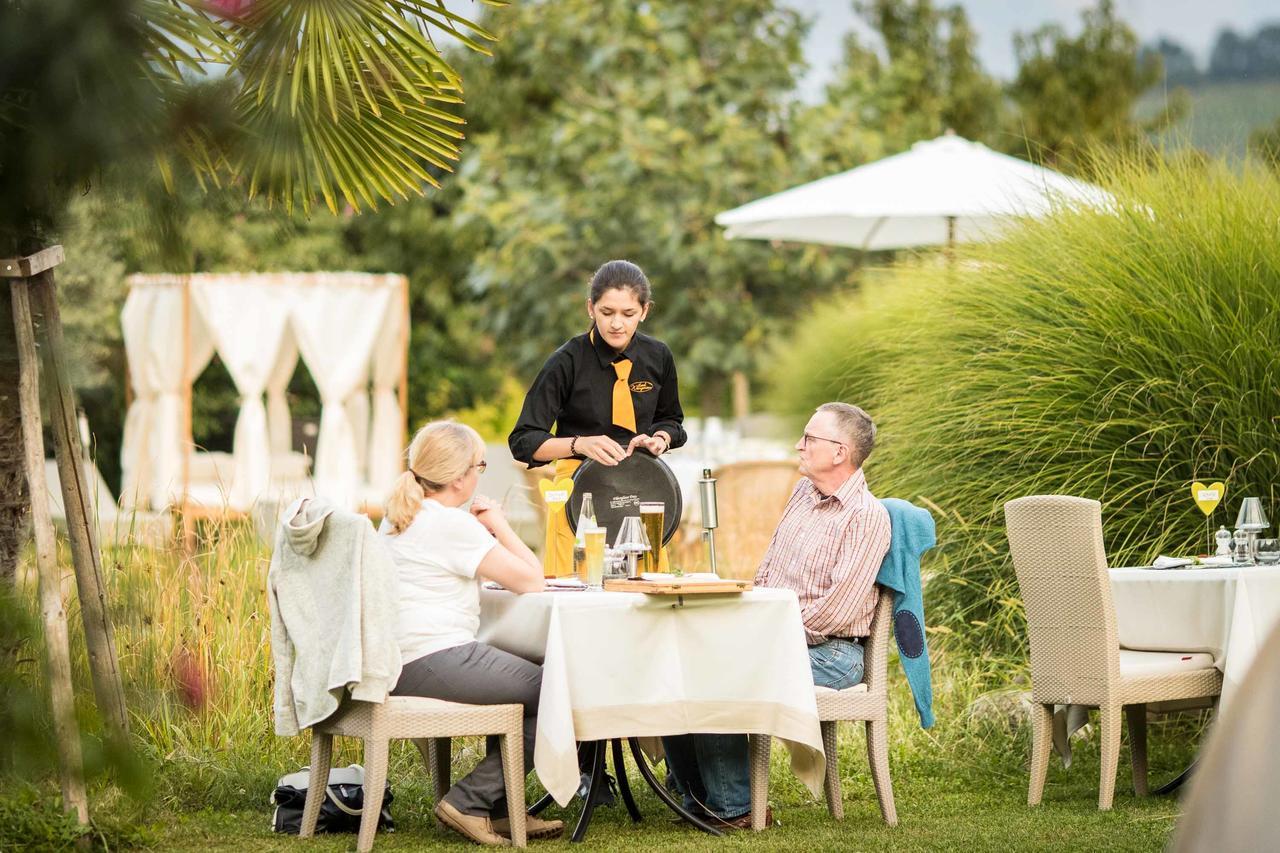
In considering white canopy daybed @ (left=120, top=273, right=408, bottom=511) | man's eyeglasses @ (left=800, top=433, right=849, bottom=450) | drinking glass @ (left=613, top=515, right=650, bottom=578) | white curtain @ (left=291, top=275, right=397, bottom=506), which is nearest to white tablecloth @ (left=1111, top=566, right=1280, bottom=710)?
man's eyeglasses @ (left=800, top=433, right=849, bottom=450)

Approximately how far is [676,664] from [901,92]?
1516 cm

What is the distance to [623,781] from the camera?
429cm

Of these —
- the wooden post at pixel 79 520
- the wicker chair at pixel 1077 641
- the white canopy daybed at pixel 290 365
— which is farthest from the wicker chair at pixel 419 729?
the white canopy daybed at pixel 290 365

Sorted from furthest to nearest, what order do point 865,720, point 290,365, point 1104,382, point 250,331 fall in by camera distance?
point 290,365 → point 250,331 → point 1104,382 → point 865,720

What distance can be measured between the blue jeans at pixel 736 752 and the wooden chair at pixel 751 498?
12.3 feet

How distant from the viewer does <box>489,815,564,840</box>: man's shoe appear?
4.05m

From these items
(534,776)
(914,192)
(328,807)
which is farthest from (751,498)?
(328,807)

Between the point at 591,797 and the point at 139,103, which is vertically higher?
the point at 139,103

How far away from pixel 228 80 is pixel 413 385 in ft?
56.7

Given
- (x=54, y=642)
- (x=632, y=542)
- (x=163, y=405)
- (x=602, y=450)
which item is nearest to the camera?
(x=54, y=642)

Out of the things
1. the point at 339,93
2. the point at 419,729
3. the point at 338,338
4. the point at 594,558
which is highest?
the point at 339,93

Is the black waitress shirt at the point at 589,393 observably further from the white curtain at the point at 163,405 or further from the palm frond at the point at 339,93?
the white curtain at the point at 163,405

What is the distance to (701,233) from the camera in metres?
14.7

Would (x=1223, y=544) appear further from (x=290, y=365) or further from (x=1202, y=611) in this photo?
(x=290, y=365)
